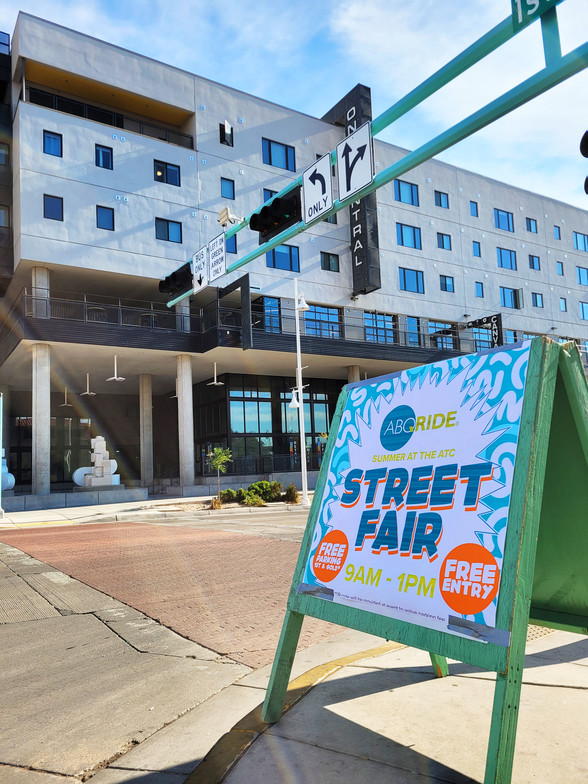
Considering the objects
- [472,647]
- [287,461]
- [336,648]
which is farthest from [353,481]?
[287,461]

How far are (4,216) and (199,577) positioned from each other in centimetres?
2891

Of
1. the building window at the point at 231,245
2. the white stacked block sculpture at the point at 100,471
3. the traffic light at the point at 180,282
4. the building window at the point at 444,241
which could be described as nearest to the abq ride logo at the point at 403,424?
the traffic light at the point at 180,282

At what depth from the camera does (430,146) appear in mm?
9617

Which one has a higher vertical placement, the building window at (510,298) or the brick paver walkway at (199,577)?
the building window at (510,298)

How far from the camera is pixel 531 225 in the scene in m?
49.7

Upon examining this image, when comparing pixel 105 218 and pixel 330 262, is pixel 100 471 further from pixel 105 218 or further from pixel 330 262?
pixel 330 262

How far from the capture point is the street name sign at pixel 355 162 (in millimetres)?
10828

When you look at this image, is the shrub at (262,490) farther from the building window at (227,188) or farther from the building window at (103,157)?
the building window at (103,157)

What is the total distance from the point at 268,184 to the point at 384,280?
9389 mm

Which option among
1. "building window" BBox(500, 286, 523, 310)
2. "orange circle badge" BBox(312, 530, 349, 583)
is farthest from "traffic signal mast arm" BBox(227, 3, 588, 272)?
"building window" BBox(500, 286, 523, 310)

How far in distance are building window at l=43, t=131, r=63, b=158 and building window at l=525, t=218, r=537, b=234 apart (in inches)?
1380

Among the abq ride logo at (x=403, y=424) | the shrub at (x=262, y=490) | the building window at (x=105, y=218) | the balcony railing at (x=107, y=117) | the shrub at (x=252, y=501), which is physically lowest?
the shrub at (x=252, y=501)

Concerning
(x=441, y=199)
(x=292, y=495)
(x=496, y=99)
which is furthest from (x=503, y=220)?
(x=496, y=99)

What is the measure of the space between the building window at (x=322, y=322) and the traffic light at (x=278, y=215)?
65.6 ft
